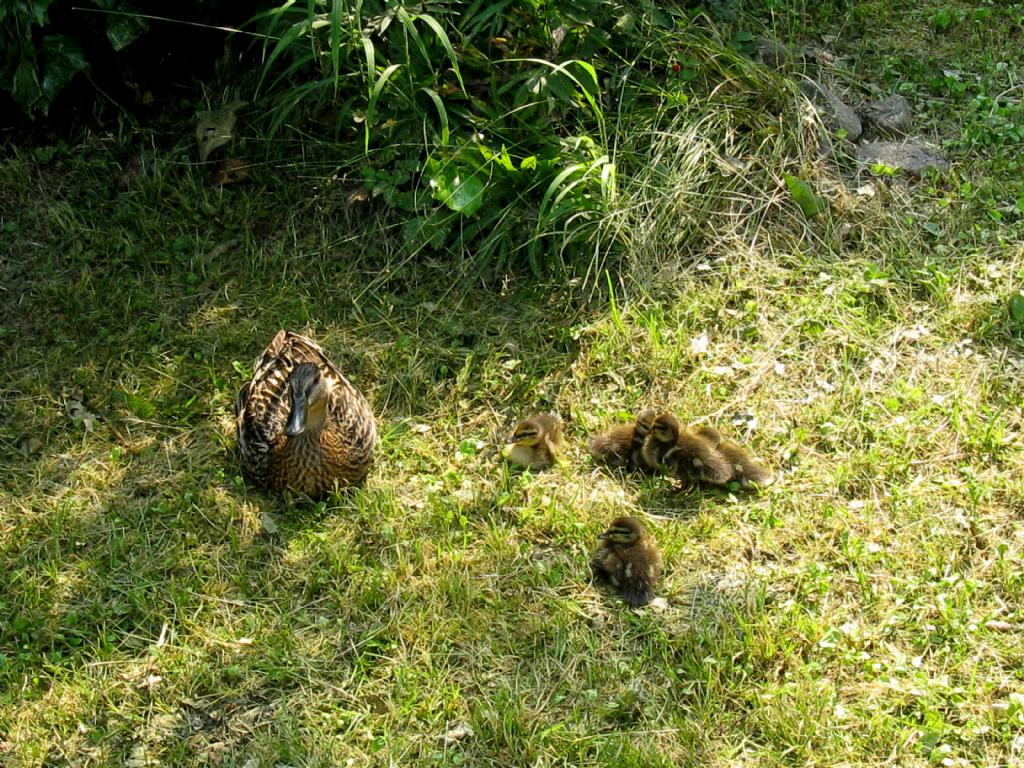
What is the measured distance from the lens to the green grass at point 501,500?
Answer: 4141 millimetres

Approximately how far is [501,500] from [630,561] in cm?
65

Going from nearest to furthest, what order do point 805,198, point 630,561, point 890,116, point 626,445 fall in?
point 630,561
point 626,445
point 805,198
point 890,116

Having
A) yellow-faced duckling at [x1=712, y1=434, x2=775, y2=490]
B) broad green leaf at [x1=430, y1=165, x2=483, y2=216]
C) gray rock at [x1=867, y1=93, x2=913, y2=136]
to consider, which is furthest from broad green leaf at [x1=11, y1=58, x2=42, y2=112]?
gray rock at [x1=867, y1=93, x2=913, y2=136]

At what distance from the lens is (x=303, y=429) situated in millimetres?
4730

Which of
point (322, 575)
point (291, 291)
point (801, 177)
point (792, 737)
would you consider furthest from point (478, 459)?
point (801, 177)

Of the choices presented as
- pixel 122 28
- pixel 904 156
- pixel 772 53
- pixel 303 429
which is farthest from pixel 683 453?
pixel 122 28

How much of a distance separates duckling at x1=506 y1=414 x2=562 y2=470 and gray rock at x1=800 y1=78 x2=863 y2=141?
95.7 inches

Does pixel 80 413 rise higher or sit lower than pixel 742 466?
lower

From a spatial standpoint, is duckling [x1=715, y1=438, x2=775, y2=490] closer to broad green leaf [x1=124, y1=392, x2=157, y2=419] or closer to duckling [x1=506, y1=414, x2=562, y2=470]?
duckling [x1=506, y1=414, x2=562, y2=470]

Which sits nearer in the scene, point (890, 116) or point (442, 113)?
point (442, 113)

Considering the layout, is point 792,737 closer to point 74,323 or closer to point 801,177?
point 801,177

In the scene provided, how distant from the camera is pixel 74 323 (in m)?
5.71

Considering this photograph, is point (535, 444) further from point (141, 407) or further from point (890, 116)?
point (890, 116)

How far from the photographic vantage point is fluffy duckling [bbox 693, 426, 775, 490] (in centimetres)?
485
